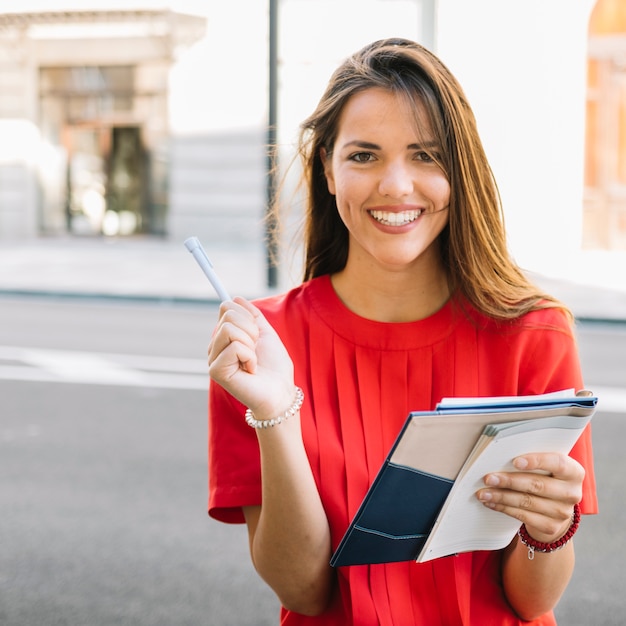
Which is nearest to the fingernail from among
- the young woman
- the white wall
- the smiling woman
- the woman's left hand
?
the woman's left hand

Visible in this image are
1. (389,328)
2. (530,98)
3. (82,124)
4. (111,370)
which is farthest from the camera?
(82,124)

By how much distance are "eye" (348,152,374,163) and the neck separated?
0.22 meters

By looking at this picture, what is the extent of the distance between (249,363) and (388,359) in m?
0.33

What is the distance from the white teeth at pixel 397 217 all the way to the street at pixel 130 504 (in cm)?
239

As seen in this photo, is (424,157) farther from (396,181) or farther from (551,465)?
(551,465)

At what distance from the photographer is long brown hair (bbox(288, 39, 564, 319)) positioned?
5.63 feet

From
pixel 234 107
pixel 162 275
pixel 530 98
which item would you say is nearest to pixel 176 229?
pixel 234 107

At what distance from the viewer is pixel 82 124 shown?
70.1 ft

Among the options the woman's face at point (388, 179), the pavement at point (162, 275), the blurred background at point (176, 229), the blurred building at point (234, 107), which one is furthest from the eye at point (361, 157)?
the blurred building at point (234, 107)

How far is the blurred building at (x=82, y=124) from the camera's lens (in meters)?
20.3

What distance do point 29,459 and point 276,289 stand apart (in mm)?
7148

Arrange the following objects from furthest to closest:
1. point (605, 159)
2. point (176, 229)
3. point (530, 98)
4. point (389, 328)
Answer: point (176, 229) → point (605, 159) → point (530, 98) → point (389, 328)

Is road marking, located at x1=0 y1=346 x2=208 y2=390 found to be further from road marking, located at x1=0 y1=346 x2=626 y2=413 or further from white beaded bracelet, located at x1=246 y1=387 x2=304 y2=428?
white beaded bracelet, located at x1=246 y1=387 x2=304 y2=428

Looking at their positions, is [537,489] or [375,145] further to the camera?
[375,145]
